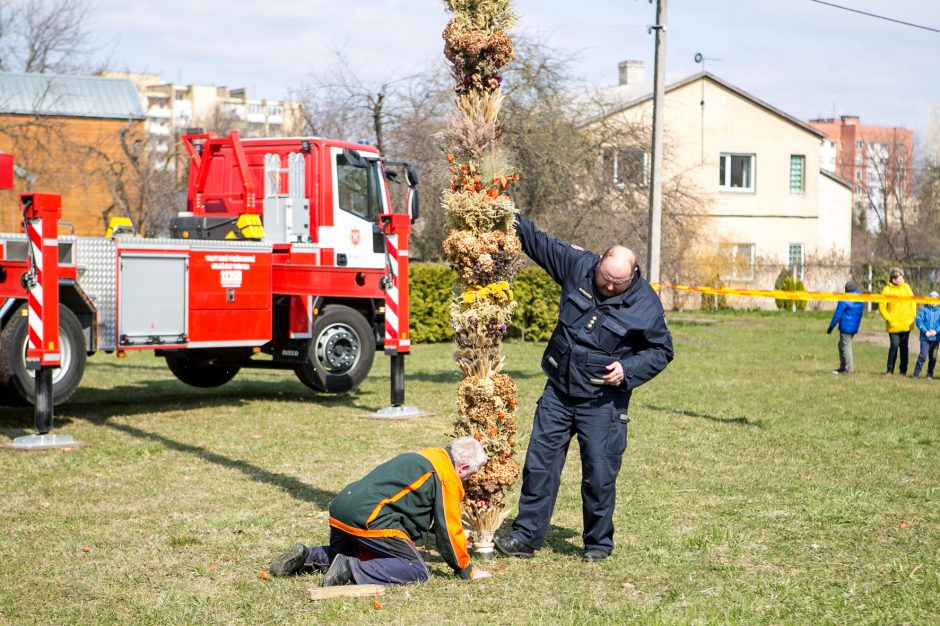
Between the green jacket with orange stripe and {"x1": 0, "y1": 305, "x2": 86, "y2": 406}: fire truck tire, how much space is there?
238 inches

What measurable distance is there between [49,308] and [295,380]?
6.93 meters

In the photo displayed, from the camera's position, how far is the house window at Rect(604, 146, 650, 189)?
27.5 meters

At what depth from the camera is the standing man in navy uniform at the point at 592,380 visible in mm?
6438

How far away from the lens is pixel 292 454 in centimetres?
1027

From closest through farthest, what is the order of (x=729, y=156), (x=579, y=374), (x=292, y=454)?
1. (x=579, y=374)
2. (x=292, y=454)
3. (x=729, y=156)

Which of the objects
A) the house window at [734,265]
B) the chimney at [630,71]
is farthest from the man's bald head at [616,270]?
the chimney at [630,71]

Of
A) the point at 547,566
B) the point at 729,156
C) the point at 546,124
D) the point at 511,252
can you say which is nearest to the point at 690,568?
the point at 547,566

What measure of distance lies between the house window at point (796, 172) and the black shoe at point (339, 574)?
40.2 metres

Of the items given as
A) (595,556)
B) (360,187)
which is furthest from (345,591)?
(360,187)

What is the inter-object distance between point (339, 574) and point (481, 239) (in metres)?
2.03

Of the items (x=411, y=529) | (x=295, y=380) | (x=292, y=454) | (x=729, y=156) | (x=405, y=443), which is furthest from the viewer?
(x=729, y=156)

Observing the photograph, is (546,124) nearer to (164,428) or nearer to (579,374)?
(164,428)

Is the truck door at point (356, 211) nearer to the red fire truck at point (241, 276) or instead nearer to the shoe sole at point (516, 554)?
the red fire truck at point (241, 276)

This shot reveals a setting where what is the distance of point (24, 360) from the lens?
11.0 m
